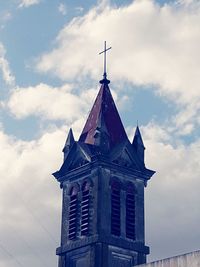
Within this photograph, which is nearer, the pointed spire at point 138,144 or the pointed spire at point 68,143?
the pointed spire at point 138,144

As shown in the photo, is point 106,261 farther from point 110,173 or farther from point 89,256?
point 110,173

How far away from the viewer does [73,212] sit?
1769 inches

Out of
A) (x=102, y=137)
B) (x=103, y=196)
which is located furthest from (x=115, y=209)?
(x=102, y=137)

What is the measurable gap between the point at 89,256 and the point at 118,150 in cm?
624

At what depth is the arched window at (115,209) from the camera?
43.3m

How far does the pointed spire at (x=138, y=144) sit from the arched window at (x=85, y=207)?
12.5 ft

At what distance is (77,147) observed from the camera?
45.7 meters

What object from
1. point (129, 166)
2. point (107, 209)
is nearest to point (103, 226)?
point (107, 209)

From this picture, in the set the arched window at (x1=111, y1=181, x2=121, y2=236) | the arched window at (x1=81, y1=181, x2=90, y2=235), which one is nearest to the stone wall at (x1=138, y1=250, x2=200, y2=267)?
the arched window at (x1=111, y1=181, x2=121, y2=236)

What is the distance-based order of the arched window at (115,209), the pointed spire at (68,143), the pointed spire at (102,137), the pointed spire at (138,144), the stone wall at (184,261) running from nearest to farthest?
the stone wall at (184,261) → the arched window at (115,209) → the pointed spire at (102,137) → the pointed spire at (138,144) → the pointed spire at (68,143)

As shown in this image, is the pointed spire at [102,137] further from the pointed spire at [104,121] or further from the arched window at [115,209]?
the arched window at [115,209]

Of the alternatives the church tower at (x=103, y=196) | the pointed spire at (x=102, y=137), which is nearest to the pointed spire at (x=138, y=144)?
the church tower at (x=103, y=196)

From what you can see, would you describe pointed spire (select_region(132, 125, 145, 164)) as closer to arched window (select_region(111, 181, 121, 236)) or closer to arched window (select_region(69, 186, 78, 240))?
arched window (select_region(111, 181, 121, 236))

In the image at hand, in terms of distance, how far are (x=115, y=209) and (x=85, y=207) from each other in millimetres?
1602
